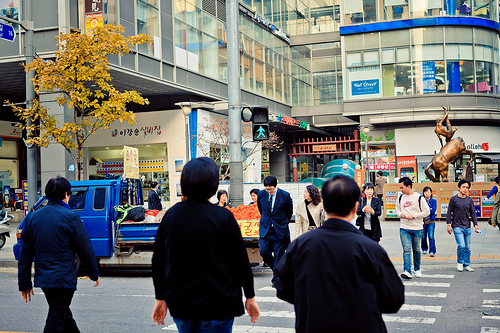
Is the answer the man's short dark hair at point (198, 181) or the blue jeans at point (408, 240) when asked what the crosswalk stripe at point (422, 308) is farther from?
the man's short dark hair at point (198, 181)

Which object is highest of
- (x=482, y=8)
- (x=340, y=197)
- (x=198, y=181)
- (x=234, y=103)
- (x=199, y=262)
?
(x=482, y=8)

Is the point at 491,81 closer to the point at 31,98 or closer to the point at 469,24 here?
the point at 469,24

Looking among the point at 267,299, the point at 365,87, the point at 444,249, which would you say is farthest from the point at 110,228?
the point at 365,87

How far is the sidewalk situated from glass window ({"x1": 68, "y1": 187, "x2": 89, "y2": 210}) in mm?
3446

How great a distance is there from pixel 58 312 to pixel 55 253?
526mm

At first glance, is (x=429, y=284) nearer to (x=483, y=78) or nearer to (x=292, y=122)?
(x=292, y=122)

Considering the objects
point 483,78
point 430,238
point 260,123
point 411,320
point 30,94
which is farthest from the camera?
point 483,78

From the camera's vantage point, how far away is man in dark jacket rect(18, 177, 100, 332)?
16.1 ft

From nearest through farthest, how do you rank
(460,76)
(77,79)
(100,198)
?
1. (100,198)
2. (77,79)
3. (460,76)

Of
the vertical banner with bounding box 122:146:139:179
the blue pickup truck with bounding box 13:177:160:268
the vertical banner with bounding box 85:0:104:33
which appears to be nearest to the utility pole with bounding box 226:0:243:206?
the blue pickup truck with bounding box 13:177:160:268

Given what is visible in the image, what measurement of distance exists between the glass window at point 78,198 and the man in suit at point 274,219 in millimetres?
3867

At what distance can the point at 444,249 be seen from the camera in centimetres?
1381

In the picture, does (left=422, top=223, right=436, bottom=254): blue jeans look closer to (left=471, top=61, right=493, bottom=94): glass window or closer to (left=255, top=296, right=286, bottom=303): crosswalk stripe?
(left=255, top=296, right=286, bottom=303): crosswalk stripe

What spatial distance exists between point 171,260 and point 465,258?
894cm
